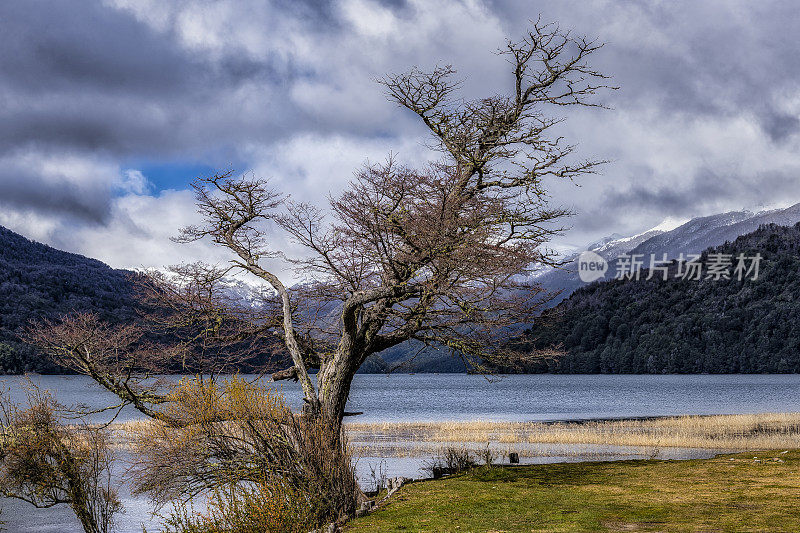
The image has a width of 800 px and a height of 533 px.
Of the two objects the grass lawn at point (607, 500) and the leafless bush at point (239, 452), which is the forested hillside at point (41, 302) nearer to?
the grass lawn at point (607, 500)

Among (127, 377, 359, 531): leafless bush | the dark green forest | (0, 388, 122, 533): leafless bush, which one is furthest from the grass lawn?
the dark green forest

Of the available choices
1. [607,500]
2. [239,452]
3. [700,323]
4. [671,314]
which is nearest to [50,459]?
[239,452]

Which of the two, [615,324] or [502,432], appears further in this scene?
[615,324]

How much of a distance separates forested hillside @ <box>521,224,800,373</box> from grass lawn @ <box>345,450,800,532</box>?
14496 centimetres

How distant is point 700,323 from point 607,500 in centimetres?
17150

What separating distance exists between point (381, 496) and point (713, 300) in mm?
175885

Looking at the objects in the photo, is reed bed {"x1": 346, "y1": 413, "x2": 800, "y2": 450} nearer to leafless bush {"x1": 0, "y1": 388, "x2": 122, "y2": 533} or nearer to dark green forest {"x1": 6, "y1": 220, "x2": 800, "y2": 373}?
leafless bush {"x1": 0, "y1": 388, "x2": 122, "y2": 533}

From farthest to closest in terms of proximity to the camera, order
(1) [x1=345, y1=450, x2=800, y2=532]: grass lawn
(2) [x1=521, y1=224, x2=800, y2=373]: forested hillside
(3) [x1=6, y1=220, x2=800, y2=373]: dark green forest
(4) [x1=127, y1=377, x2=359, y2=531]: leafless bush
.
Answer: (2) [x1=521, y1=224, x2=800, y2=373]: forested hillside < (3) [x1=6, y1=220, x2=800, y2=373]: dark green forest < (4) [x1=127, y1=377, x2=359, y2=531]: leafless bush < (1) [x1=345, y1=450, x2=800, y2=532]: grass lawn

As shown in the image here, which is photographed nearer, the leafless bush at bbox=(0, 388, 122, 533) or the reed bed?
the leafless bush at bbox=(0, 388, 122, 533)

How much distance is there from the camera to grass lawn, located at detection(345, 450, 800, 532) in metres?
13.0

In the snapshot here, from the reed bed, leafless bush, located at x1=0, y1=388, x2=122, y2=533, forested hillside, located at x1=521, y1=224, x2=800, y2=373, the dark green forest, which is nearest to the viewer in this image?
leafless bush, located at x1=0, y1=388, x2=122, y2=533

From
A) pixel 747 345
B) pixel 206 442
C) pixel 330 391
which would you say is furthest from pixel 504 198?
pixel 747 345

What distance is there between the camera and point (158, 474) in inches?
594

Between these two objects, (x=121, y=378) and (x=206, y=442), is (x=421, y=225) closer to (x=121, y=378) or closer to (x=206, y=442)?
(x=206, y=442)
